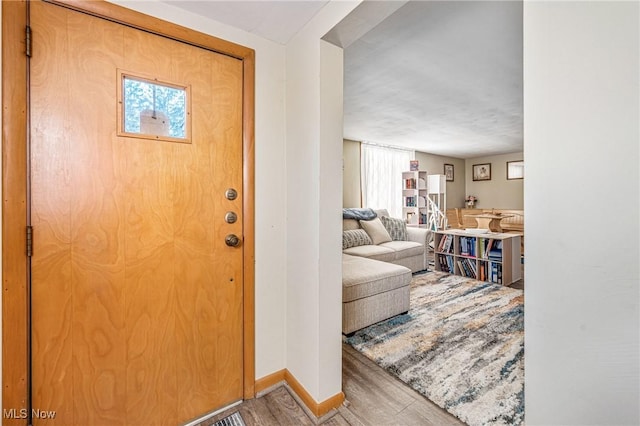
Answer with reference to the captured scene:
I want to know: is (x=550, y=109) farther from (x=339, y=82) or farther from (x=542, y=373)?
(x=339, y=82)

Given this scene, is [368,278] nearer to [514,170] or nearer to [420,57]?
[420,57]

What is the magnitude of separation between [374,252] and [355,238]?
1.28ft

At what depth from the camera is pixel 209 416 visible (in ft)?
4.64

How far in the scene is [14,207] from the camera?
103cm

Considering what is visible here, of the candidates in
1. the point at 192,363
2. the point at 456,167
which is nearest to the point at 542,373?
the point at 192,363

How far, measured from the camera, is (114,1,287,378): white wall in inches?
60.7

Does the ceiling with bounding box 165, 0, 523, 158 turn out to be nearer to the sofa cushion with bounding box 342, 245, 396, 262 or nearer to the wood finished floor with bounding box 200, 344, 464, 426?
the sofa cushion with bounding box 342, 245, 396, 262

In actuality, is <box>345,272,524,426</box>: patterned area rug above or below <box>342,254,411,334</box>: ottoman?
below

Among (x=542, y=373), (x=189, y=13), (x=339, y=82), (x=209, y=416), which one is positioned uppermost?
(x=189, y=13)

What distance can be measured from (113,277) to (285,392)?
1063 millimetres

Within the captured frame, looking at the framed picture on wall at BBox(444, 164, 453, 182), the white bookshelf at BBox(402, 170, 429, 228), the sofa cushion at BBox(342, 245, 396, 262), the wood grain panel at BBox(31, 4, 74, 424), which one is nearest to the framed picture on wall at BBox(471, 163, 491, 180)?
the framed picture on wall at BBox(444, 164, 453, 182)

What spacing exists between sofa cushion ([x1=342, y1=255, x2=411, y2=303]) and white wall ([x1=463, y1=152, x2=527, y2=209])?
17.4 ft
